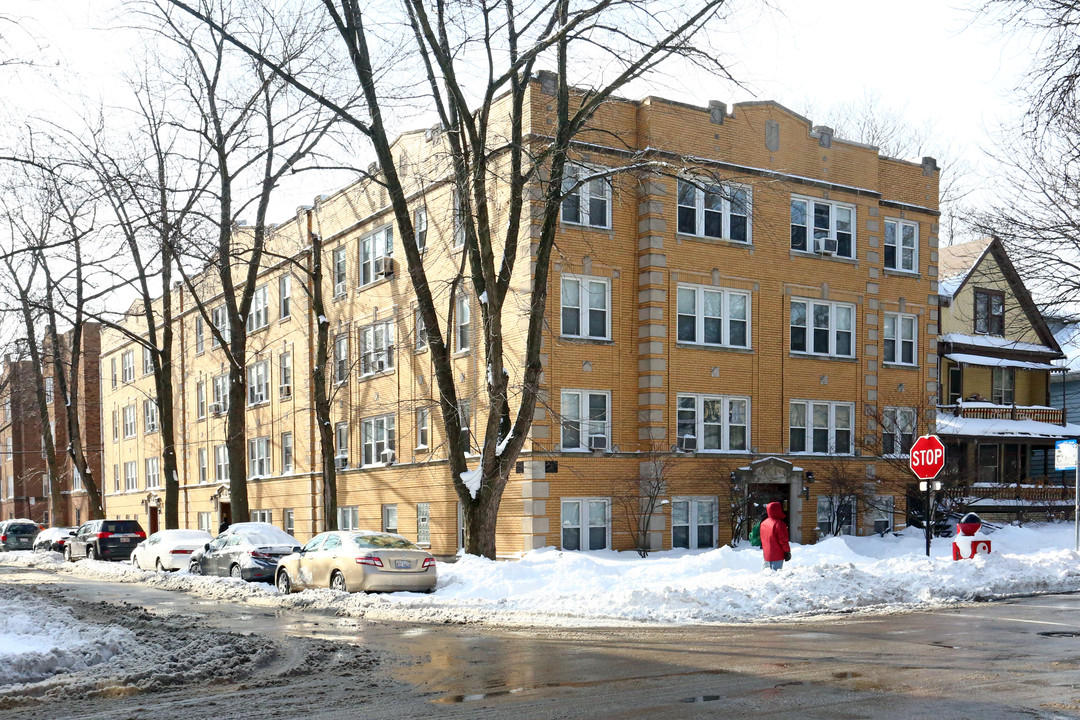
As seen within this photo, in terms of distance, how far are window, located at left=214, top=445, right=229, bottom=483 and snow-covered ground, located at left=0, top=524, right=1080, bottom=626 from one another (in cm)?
2391

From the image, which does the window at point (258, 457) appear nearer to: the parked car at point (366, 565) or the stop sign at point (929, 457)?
the parked car at point (366, 565)

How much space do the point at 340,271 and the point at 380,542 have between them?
1854 centimetres

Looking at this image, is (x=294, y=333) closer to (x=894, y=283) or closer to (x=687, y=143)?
(x=687, y=143)

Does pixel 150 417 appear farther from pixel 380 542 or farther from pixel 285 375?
pixel 380 542

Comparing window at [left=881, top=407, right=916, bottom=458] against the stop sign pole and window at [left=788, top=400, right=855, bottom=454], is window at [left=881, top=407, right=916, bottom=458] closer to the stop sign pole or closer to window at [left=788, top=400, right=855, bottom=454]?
window at [left=788, top=400, right=855, bottom=454]

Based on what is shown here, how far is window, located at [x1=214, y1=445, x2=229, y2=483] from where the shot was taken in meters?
47.1

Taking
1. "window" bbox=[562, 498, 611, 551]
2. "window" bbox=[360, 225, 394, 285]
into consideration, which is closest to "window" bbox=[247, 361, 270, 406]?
"window" bbox=[360, 225, 394, 285]

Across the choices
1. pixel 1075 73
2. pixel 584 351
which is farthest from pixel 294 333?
pixel 1075 73

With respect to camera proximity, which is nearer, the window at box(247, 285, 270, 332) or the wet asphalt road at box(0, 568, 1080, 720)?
the wet asphalt road at box(0, 568, 1080, 720)

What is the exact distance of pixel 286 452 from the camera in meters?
40.6

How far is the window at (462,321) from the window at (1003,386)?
23068 mm

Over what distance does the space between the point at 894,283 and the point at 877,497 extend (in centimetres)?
698

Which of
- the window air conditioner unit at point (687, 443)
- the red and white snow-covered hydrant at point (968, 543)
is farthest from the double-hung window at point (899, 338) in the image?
the red and white snow-covered hydrant at point (968, 543)

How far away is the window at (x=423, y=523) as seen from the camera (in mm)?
30516
